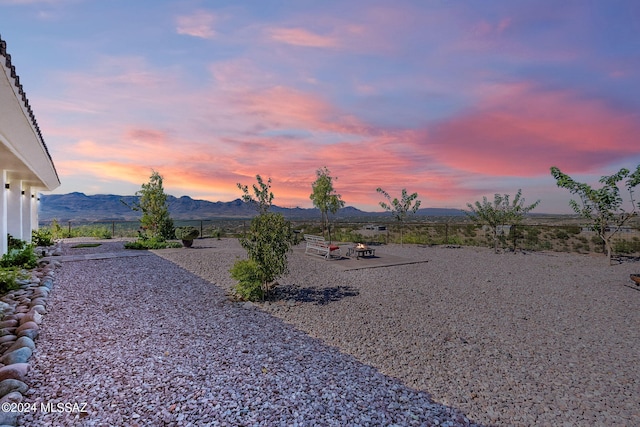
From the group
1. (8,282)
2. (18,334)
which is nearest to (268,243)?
(18,334)

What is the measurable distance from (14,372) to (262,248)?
4437mm

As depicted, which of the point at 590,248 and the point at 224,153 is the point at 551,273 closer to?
the point at 590,248

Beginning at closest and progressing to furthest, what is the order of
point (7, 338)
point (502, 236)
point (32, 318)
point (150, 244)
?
point (7, 338), point (32, 318), point (150, 244), point (502, 236)

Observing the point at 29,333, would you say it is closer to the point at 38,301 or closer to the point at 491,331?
the point at 38,301

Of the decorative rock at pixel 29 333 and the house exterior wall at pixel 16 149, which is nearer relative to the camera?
the house exterior wall at pixel 16 149

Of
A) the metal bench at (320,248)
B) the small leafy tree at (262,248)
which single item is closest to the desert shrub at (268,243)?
the small leafy tree at (262,248)

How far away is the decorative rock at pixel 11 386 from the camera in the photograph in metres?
3.01

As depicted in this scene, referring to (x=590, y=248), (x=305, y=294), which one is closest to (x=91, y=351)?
(x=305, y=294)

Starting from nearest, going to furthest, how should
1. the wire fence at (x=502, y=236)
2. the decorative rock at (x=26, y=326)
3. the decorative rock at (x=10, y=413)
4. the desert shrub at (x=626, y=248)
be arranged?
the decorative rock at (x=10, y=413), the decorative rock at (x=26, y=326), the desert shrub at (x=626, y=248), the wire fence at (x=502, y=236)

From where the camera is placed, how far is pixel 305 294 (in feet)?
25.1

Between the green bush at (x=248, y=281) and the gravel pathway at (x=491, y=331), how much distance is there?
0.58 meters

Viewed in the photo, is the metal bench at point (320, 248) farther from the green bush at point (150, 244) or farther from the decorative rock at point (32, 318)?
the decorative rock at point (32, 318)

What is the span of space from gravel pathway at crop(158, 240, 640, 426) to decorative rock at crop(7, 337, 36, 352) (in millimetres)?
3509

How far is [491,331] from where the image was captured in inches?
217
